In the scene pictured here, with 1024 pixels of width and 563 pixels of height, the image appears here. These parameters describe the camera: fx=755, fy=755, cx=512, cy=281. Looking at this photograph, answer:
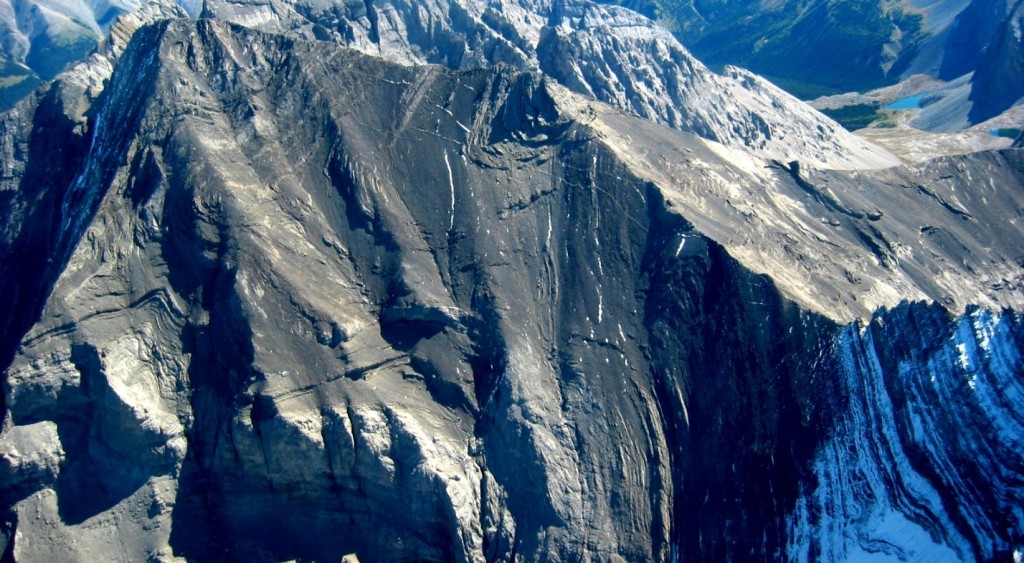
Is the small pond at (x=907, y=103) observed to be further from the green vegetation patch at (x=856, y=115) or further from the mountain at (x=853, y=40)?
the mountain at (x=853, y=40)

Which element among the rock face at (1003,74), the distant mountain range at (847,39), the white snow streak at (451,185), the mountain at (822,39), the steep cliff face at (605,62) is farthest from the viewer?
the mountain at (822,39)

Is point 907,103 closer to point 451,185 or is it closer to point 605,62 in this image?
point 605,62

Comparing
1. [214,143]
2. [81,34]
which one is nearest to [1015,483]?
[214,143]

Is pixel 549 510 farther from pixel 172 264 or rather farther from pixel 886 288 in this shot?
pixel 886 288

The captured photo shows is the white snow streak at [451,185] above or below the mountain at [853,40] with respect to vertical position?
below

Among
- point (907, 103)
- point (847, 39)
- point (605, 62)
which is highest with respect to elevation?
point (847, 39)

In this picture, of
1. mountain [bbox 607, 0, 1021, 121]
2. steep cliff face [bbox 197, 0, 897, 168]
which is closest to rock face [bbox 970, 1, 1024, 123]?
mountain [bbox 607, 0, 1021, 121]

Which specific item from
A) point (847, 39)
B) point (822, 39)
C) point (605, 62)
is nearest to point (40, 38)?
point (605, 62)

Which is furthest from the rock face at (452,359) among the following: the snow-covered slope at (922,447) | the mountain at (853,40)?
the mountain at (853,40)

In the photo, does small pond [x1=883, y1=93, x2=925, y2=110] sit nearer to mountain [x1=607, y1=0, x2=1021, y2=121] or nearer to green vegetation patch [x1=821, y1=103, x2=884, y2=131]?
green vegetation patch [x1=821, y1=103, x2=884, y2=131]
